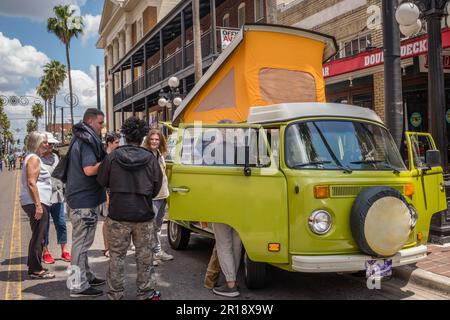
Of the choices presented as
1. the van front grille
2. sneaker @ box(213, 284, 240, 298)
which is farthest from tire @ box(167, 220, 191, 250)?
the van front grille

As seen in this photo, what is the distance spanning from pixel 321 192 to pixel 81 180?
2.57 meters

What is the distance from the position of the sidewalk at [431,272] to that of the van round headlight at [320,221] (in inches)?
64.5

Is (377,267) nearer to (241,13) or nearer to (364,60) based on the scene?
(364,60)

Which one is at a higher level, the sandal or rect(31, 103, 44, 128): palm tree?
rect(31, 103, 44, 128): palm tree

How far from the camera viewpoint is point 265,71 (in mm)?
7250

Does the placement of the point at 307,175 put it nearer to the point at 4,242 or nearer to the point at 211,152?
the point at 211,152

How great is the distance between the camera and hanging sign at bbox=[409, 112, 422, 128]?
13.3 meters

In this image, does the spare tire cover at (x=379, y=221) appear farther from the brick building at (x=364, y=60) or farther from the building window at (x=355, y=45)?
the building window at (x=355, y=45)

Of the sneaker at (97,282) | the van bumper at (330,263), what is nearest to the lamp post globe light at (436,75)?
the van bumper at (330,263)

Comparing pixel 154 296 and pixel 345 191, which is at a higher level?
pixel 345 191

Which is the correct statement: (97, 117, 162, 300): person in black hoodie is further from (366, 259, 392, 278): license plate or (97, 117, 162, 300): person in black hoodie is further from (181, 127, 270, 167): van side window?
(366, 259, 392, 278): license plate

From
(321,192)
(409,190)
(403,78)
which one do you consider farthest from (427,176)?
(403,78)

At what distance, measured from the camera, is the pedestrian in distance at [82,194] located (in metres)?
5.09

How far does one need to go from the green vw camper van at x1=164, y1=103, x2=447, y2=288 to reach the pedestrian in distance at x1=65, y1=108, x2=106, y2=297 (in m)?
0.88
